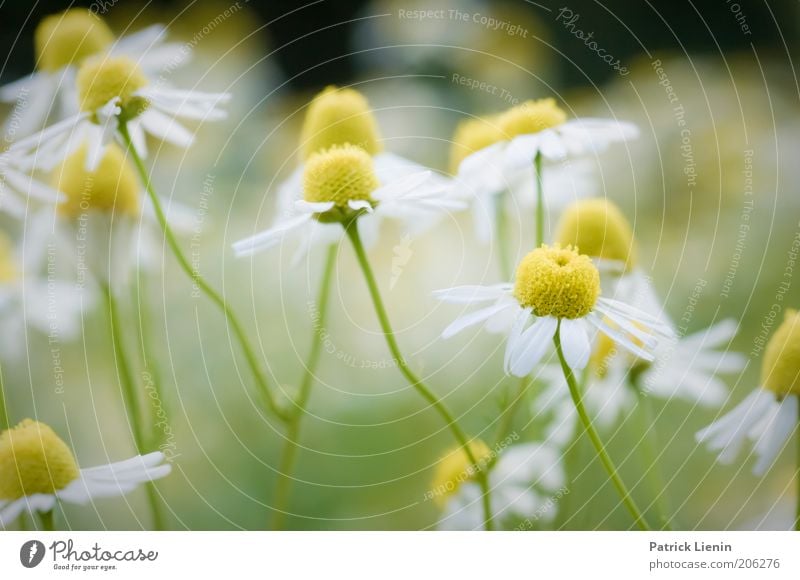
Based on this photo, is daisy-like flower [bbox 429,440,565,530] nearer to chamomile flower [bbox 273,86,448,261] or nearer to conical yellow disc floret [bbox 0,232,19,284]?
chamomile flower [bbox 273,86,448,261]

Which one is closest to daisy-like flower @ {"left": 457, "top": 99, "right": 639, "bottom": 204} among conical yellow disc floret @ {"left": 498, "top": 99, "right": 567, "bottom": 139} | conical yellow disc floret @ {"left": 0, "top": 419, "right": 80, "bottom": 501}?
conical yellow disc floret @ {"left": 498, "top": 99, "right": 567, "bottom": 139}

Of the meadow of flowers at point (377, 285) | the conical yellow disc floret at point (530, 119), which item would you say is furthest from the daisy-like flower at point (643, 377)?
the conical yellow disc floret at point (530, 119)

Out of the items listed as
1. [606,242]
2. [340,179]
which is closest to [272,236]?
[340,179]

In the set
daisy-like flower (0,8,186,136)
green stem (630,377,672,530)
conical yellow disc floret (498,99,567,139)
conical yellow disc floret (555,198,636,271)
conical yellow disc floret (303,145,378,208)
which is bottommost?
green stem (630,377,672,530)

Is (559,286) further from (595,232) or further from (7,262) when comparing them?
(7,262)

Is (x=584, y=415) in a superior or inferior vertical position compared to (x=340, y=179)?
inferior

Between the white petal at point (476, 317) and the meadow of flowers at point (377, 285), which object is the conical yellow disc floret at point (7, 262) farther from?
the white petal at point (476, 317)
